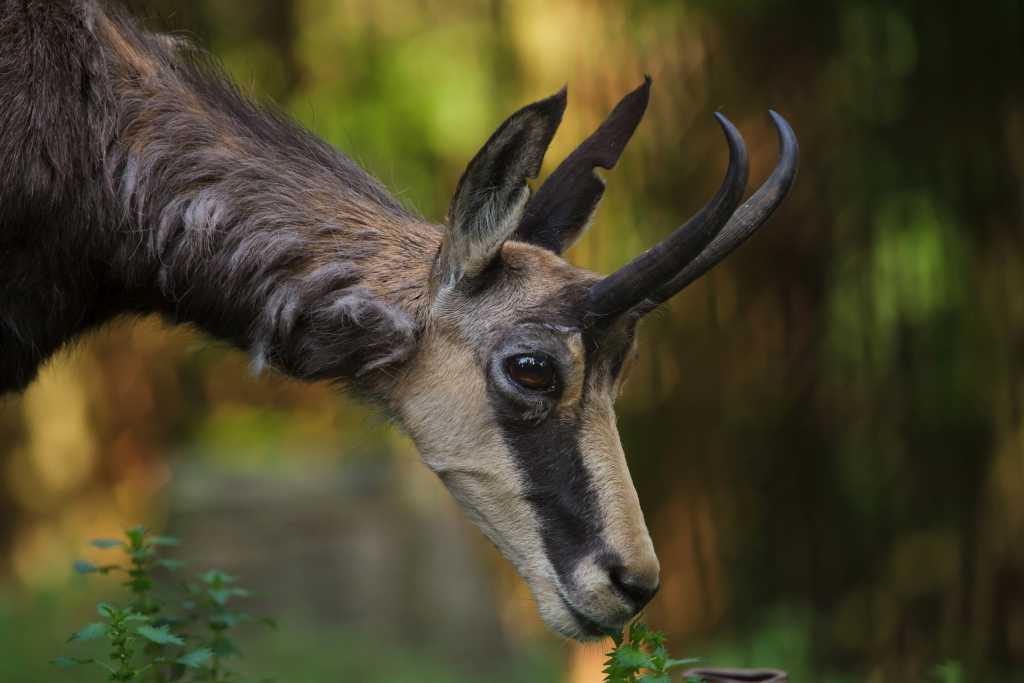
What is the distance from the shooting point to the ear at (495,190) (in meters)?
4.05

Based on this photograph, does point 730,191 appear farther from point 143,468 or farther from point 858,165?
point 143,468

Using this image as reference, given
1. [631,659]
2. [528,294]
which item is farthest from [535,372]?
[631,659]

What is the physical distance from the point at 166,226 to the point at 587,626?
1.93 m

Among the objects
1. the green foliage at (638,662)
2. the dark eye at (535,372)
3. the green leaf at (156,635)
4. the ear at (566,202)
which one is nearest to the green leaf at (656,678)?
the green foliage at (638,662)

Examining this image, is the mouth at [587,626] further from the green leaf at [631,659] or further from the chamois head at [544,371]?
the green leaf at [631,659]

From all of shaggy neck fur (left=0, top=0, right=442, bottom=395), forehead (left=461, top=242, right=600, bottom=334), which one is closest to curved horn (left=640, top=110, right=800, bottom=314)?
forehead (left=461, top=242, right=600, bottom=334)

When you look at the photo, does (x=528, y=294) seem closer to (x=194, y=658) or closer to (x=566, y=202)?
(x=566, y=202)

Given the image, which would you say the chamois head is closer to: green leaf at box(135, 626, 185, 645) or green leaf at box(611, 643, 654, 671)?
green leaf at box(611, 643, 654, 671)

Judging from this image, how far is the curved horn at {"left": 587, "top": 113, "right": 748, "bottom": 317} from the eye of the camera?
3.87m

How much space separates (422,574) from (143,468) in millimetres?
2507

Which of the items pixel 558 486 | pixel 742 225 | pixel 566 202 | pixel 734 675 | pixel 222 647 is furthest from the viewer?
pixel 566 202

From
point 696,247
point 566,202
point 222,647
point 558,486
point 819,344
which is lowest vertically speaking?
point 222,647

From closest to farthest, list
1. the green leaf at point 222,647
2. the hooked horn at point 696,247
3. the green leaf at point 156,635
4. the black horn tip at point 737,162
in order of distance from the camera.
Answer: the green leaf at point 156,635, the black horn tip at point 737,162, the hooked horn at point 696,247, the green leaf at point 222,647

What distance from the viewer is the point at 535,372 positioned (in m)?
4.25
